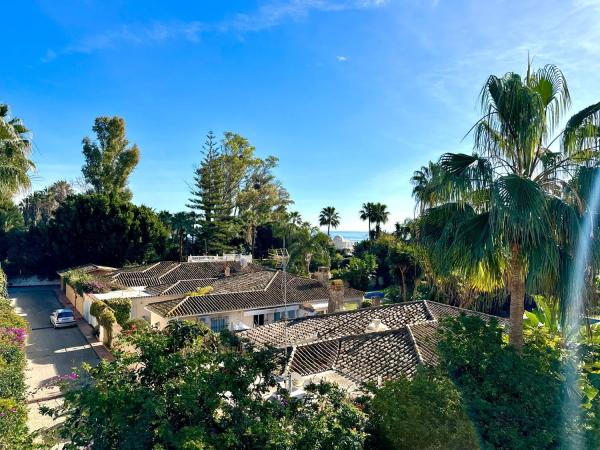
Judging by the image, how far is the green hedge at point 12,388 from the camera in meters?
5.66

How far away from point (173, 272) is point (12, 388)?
875 inches

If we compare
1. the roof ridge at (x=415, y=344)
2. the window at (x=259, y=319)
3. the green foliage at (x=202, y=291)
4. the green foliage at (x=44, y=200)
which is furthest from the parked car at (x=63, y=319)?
the green foliage at (x=44, y=200)

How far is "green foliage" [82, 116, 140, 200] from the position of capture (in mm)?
43188

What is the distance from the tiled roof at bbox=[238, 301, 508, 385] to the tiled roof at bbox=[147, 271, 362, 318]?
18.9ft

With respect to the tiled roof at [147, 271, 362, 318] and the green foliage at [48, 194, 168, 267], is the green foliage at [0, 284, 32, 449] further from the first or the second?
the green foliage at [48, 194, 168, 267]

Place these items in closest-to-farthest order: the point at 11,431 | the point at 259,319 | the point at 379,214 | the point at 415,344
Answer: the point at 11,431
the point at 415,344
the point at 259,319
the point at 379,214

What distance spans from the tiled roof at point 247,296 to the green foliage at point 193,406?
14.4m

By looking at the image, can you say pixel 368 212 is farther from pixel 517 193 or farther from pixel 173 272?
pixel 517 193

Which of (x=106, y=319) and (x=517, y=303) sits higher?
(x=517, y=303)

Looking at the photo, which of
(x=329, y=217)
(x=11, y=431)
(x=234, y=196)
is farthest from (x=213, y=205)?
(x=11, y=431)

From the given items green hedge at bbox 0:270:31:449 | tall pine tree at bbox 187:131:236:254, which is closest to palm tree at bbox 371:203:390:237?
tall pine tree at bbox 187:131:236:254

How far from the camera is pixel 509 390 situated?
5.31 metres

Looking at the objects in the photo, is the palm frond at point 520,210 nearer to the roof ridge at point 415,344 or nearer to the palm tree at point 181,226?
the roof ridge at point 415,344

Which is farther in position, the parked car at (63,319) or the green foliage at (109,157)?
the green foliage at (109,157)
